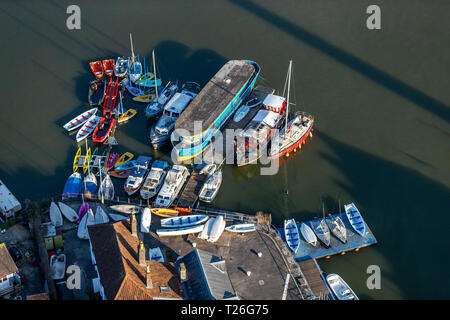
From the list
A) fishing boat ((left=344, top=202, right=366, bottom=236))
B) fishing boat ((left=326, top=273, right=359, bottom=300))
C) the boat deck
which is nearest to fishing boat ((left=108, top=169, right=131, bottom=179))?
the boat deck

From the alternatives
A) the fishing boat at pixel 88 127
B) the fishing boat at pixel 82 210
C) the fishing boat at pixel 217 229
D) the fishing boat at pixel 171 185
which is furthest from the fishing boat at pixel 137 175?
the fishing boat at pixel 217 229

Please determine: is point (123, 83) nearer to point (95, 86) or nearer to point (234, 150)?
point (95, 86)

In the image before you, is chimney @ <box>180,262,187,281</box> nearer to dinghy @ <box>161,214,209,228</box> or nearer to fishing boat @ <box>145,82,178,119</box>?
dinghy @ <box>161,214,209,228</box>

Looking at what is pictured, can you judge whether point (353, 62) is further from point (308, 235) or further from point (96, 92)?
point (96, 92)

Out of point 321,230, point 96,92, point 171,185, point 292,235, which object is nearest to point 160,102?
point 96,92

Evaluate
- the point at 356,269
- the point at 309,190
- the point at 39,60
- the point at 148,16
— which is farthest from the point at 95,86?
the point at 356,269
